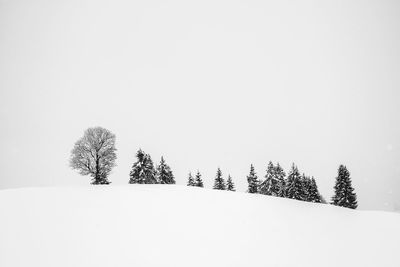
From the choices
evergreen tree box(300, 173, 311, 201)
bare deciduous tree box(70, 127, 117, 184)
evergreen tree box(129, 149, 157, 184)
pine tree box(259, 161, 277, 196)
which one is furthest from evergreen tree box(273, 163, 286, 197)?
bare deciduous tree box(70, 127, 117, 184)

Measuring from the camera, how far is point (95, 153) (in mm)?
35031

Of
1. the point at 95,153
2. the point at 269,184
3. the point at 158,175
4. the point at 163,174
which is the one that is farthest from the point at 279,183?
the point at 95,153

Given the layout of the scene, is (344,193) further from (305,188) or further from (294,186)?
(294,186)

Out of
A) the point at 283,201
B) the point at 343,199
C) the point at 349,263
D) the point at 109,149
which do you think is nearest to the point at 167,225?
the point at 349,263

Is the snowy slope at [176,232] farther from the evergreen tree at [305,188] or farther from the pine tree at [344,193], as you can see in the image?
the pine tree at [344,193]

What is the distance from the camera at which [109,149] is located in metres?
35.3

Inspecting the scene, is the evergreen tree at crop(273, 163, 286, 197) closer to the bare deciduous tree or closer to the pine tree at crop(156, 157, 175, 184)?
the pine tree at crop(156, 157, 175, 184)

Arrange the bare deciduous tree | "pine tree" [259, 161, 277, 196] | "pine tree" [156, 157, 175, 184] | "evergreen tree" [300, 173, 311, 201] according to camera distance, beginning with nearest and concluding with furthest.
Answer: the bare deciduous tree < "evergreen tree" [300, 173, 311, 201] < "pine tree" [259, 161, 277, 196] < "pine tree" [156, 157, 175, 184]

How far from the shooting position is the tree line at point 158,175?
3456 cm

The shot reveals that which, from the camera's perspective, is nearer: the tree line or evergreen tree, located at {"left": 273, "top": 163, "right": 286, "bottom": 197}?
the tree line

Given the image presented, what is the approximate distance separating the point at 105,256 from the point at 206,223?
8380mm

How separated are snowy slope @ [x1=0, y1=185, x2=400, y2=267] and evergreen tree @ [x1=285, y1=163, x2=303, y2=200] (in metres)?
13.1

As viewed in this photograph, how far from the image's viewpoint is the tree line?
113 ft

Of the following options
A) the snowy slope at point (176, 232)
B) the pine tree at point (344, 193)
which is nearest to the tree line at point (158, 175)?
the pine tree at point (344, 193)
